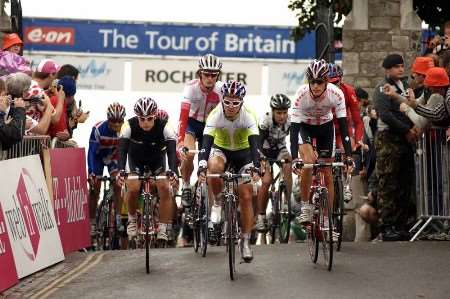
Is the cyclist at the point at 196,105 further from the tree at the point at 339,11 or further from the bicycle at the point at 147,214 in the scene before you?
the tree at the point at 339,11

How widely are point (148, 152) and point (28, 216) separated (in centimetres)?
235

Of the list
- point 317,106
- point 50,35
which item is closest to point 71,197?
point 317,106

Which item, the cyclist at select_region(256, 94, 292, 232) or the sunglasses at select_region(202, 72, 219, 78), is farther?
the cyclist at select_region(256, 94, 292, 232)

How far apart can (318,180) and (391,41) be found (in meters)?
11.7

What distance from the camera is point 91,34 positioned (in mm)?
44969

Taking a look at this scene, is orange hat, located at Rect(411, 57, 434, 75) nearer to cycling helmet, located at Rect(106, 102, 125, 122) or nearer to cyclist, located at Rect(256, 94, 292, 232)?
cyclist, located at Rect(256, 94, 292, 232)

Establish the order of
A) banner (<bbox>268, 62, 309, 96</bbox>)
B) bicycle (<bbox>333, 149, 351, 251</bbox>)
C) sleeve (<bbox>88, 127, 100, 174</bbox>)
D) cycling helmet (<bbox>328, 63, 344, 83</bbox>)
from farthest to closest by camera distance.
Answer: banner (<bbox>268, 62, 309, 96</bbox>) → sleeve (<bbox>88, 127, 100, 174</bbox>) → cycling helmet (<bbox>328, 63, 344, 83</bbox>) → bicycle (<bbox>333, 149, 351, 251</bbox>)

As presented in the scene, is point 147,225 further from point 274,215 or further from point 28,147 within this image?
point 274,215

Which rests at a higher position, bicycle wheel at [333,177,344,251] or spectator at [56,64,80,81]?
spectator at [56,64,80,81]

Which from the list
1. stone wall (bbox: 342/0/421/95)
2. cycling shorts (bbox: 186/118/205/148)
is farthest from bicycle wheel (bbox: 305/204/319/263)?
stone wall (bbox: 342/0/421/95)

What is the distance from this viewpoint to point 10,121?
13.7 metres

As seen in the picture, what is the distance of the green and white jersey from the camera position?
1552 cm

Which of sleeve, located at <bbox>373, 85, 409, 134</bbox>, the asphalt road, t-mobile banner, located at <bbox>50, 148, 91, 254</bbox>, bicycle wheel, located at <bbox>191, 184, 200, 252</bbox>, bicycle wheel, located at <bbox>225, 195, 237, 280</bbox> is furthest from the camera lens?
sleeve, located at <bbox>373, 85, 409, 134</bbox>

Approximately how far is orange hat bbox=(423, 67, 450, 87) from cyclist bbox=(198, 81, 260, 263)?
2.51 meters
